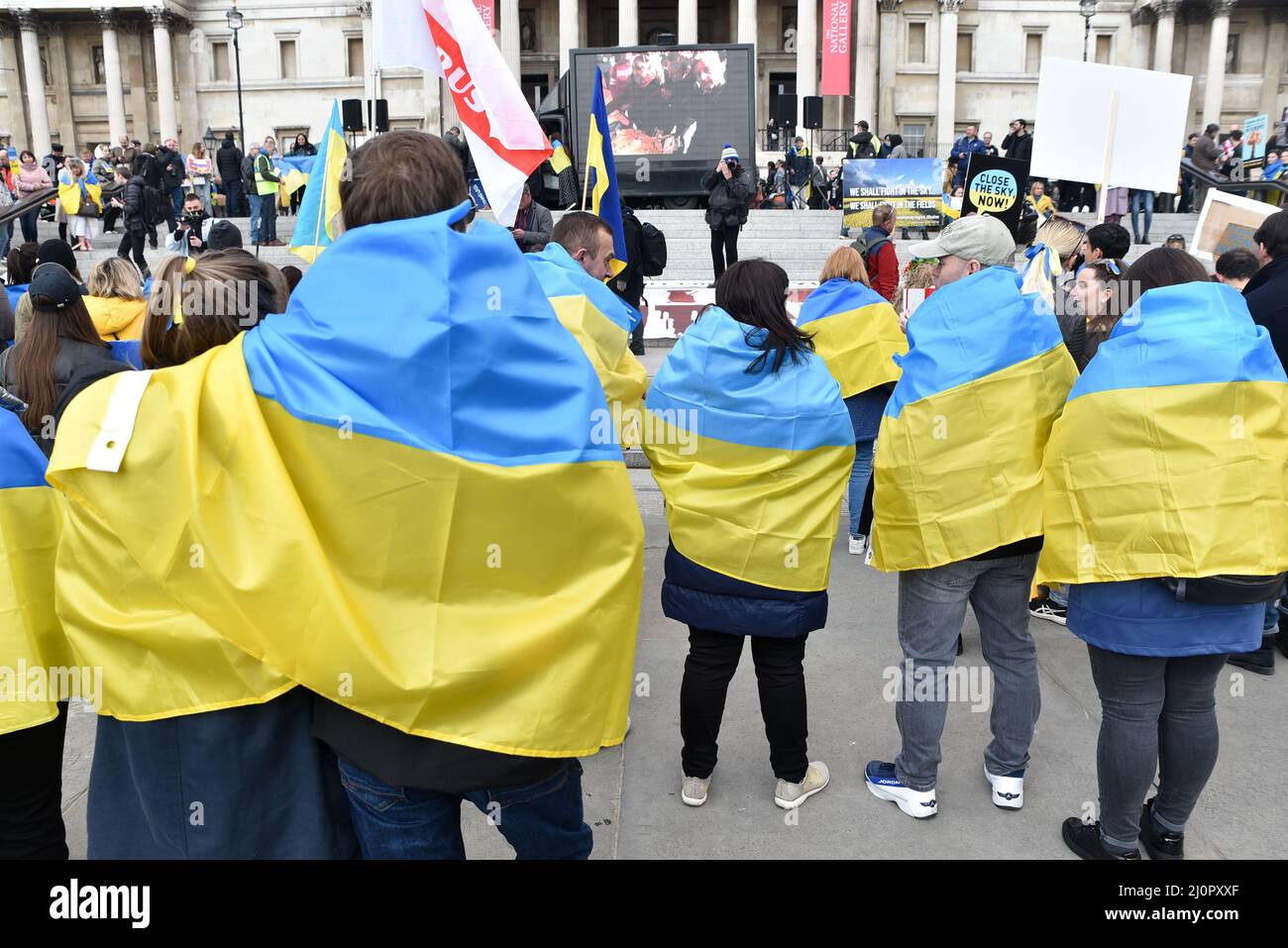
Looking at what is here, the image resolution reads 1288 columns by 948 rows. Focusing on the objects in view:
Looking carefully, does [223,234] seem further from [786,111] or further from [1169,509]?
[786,111]

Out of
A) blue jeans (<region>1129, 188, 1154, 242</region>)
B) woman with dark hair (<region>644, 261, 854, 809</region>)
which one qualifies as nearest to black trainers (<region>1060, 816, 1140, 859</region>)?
woman with dark hair (<region>644, 261, 854, 809</region>)

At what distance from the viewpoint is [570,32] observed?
46438 millimetres

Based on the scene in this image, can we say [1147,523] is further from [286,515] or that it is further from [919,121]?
[919,121]

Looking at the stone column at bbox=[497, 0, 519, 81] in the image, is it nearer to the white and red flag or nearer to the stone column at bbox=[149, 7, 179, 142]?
the stone column at bbox=[149, 7, 179, 142]

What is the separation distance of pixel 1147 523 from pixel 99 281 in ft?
14.1

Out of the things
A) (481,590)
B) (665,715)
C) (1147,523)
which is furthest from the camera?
(665,715)

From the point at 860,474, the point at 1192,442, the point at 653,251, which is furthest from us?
the point at 653,251

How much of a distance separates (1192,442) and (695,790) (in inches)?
75.8

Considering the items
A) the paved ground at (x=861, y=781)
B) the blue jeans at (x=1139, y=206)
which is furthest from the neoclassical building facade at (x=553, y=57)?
the paved ground at (x=861, y=781)

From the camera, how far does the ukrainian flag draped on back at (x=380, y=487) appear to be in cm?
175

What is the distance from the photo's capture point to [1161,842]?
324cm

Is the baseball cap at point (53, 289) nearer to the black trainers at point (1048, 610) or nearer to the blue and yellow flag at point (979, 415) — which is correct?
the blue and yellow flag at point (979, 415)

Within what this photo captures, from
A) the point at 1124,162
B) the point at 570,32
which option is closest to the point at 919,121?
the point at 570,32

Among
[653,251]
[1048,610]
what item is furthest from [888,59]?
[1048,610]
